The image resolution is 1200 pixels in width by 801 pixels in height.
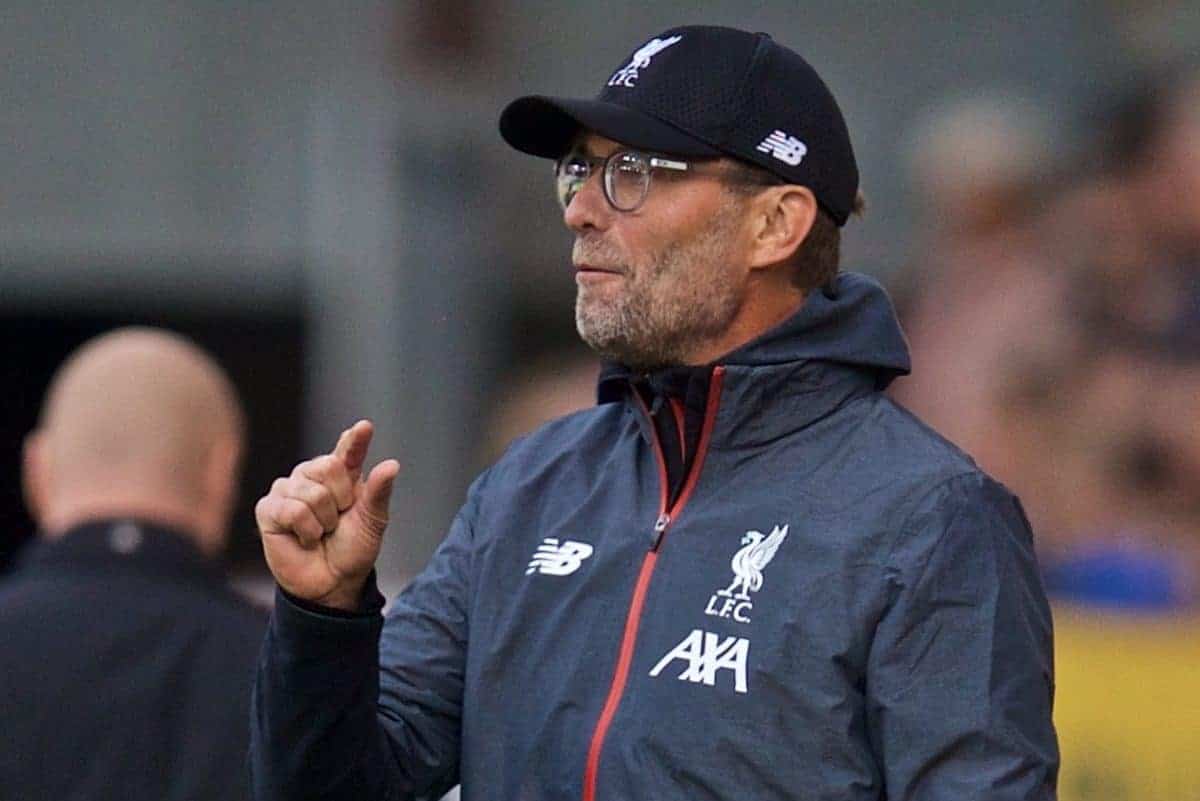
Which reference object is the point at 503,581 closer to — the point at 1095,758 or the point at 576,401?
the point at 1095,758

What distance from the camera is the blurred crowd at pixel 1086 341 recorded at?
22.3 ft

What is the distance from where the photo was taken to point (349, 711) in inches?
125

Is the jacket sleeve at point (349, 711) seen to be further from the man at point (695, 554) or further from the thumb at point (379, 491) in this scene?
the thumb at point (379, 491)

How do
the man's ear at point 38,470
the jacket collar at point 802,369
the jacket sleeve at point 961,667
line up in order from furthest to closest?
the man's ear at point 38,470 → the jacket collar at point 802,369 → the jacket sleeve at point 961,667

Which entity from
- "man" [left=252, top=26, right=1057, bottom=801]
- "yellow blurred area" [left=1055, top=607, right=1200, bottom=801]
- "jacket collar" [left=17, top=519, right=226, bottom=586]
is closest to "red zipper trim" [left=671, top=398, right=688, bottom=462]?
"man" [left=252, top=26, right=1057, bottom=801]

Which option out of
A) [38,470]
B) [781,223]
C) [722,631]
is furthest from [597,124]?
[38,470]

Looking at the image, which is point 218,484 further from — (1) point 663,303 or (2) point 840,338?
(2) point 840,338

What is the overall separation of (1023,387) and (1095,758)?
1514 millimetres

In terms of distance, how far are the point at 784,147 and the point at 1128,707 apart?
3.20m

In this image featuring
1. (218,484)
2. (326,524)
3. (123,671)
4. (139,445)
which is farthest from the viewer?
(218,484)

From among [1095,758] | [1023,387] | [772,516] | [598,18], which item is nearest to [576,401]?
[1023,387]

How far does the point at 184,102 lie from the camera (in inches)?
415

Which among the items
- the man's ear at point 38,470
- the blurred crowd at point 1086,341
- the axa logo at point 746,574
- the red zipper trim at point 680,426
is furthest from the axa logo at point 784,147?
the blurred crowd at point 1086,341

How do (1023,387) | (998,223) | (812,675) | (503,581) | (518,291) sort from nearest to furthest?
(812,675) < (503,581) < (1023,387) < (998,223) < (518,291)
